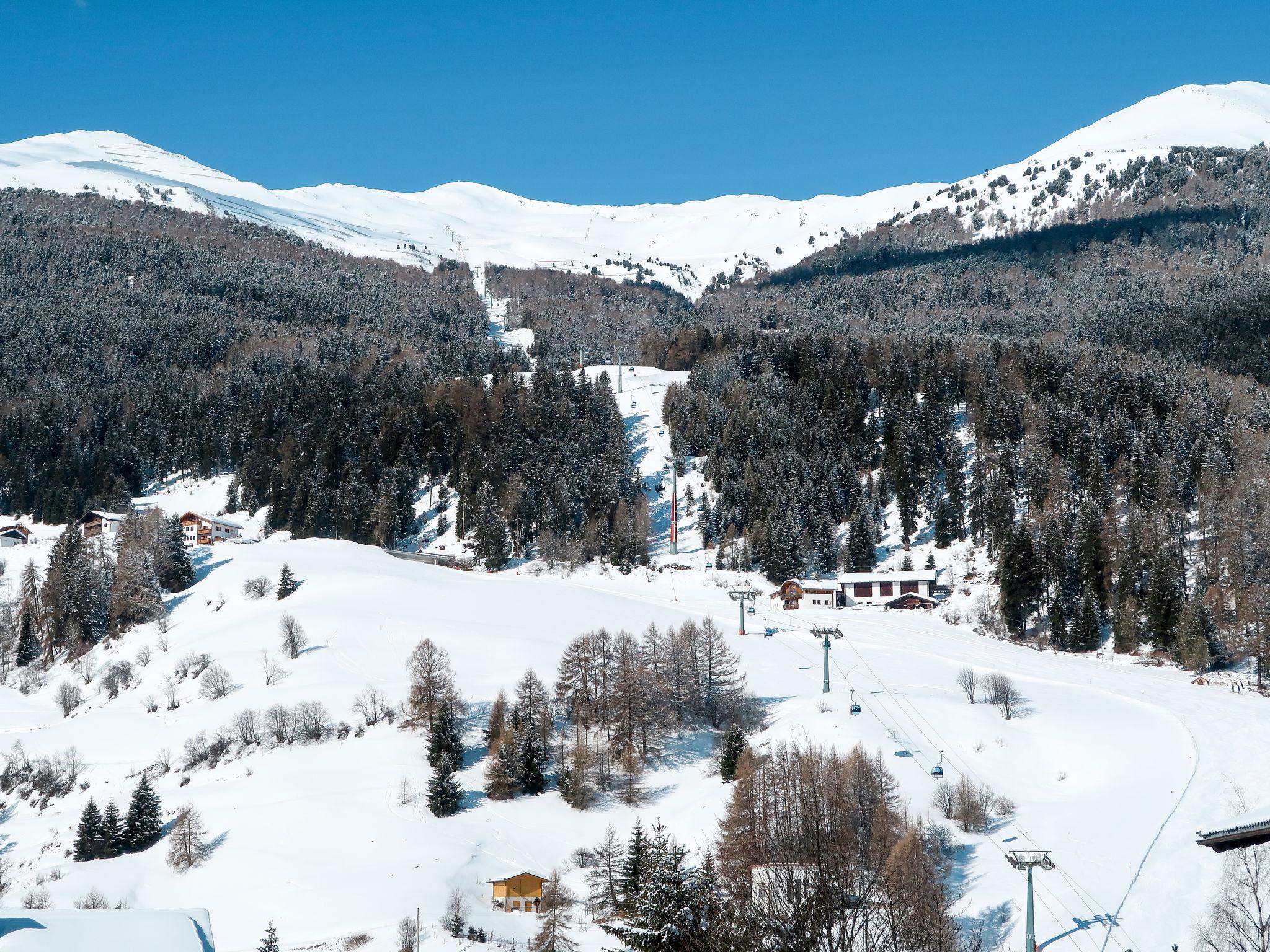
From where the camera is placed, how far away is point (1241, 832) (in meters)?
11.7

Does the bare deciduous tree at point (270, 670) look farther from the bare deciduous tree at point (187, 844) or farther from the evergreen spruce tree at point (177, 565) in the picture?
the evergreen spruce tree at point (177, 565)

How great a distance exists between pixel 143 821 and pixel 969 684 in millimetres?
43876

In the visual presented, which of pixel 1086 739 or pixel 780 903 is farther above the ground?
pixel 780 903

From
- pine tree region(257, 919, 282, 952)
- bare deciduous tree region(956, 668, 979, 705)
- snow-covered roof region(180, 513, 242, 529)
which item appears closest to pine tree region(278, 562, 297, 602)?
snow-covered roof region(180, 513, 242, 529)

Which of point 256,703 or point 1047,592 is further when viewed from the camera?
point 1047,592

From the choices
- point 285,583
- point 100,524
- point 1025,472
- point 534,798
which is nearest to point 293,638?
point 285,583

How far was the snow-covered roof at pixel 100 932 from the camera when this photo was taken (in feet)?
28.6

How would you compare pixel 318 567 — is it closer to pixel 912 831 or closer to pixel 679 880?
pixel 912 831

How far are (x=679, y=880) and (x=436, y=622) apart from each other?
5150 centimetres

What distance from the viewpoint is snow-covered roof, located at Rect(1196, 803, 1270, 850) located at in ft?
37.8

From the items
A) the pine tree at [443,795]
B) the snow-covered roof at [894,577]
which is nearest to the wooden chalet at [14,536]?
the pine tree at [443,795]

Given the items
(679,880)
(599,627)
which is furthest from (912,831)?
(599,627)

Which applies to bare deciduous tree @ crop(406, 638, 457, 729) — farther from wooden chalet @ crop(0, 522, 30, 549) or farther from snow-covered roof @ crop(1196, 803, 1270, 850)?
wooden chalet @ crop(0, 522, 30, 549)

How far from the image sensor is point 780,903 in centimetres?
2162
